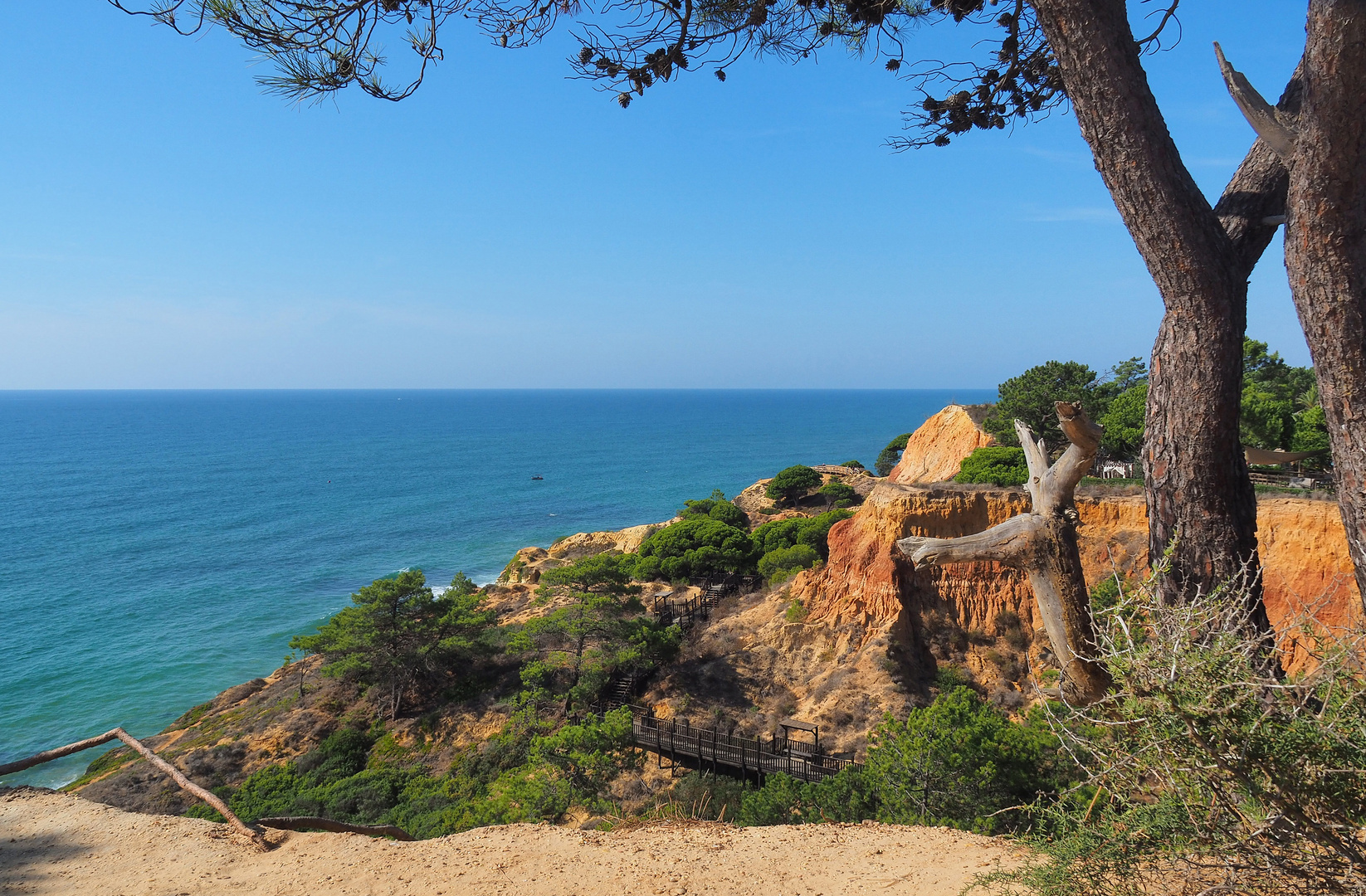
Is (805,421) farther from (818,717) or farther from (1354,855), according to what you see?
(1354,855)

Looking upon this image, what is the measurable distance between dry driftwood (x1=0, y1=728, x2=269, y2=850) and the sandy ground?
0.40ft

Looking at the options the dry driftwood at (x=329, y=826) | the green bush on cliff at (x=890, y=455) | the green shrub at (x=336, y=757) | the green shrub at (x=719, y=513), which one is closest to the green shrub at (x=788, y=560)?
the green shrub at (x=719, y=513)

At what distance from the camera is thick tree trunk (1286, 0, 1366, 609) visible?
11.4 feet

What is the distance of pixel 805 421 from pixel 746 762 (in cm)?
16773

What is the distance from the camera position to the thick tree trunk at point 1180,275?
13.2ft

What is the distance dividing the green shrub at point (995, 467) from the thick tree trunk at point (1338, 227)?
733 inches

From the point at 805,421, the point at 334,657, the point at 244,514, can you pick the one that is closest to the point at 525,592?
the point at 334,657

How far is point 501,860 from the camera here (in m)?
6.38

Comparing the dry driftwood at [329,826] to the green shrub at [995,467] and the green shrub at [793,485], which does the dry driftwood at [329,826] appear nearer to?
the green shrub at [995,467]

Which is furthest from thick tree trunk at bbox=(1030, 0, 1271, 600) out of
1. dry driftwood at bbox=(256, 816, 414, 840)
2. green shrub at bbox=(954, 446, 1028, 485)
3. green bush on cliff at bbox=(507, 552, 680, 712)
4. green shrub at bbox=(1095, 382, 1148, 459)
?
green shrub at bbox=(1095, 382, 1148, 459)

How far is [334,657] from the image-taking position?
81.1ft

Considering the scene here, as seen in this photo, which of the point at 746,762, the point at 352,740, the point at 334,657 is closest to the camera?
the point at 746,762

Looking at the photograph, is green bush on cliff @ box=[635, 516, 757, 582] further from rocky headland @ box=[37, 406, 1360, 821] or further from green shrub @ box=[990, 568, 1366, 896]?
green shrub @ box=[990, 568, 1366, 896]

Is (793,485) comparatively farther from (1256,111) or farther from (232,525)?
(232,525)
